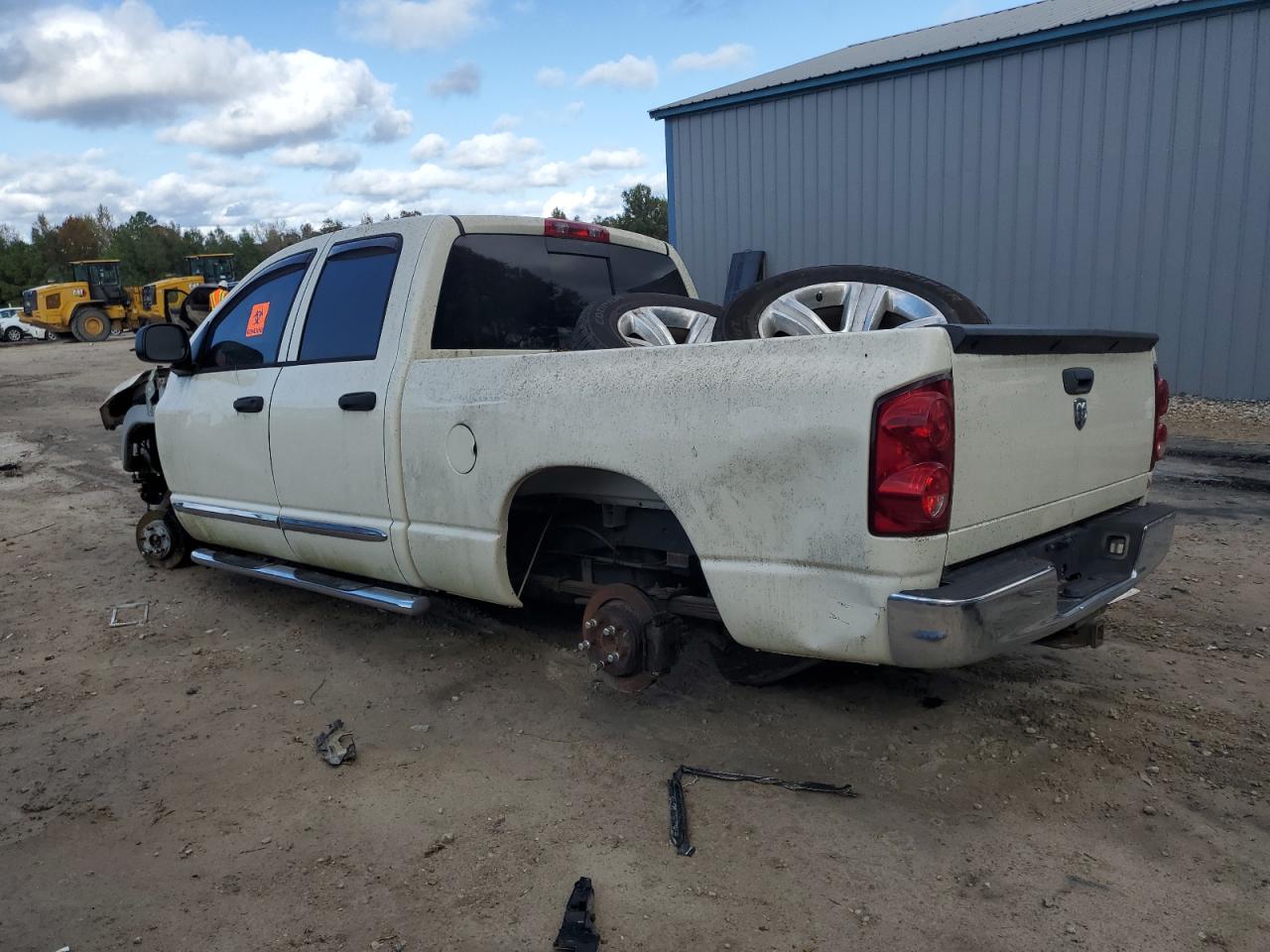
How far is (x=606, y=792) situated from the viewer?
3.23 metres

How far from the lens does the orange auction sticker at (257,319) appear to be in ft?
16.2

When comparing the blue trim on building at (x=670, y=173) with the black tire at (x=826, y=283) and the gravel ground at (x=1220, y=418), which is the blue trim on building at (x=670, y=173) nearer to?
the gravel ground at (x=1220, y=418)

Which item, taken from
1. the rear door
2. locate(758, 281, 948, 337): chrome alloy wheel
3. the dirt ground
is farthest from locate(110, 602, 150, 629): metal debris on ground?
locate(758, 281, 948, 337): chrome alloy wheel

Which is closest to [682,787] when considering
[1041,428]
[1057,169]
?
[1041,428]

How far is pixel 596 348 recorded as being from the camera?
146 inches

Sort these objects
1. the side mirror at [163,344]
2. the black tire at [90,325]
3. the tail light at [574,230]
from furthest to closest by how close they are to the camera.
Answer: the black tire at [90,325], the side mirror at [163,344], the tail light at [574,230]

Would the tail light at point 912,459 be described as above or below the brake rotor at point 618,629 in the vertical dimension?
above

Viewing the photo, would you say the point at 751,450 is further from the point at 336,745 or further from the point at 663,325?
the point at 336,745

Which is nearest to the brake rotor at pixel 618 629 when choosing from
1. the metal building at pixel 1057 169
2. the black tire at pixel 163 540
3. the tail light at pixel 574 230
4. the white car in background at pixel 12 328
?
the tail light at pixel 574 230

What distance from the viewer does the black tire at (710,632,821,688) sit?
3.59m

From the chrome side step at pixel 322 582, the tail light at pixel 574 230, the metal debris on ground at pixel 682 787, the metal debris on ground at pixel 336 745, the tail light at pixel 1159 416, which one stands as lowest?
the metal debris on ground at pixel 336 745

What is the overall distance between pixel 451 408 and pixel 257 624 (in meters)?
2.13

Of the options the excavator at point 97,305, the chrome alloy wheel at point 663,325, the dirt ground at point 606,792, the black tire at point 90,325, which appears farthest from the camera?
the black tire at point 90,325

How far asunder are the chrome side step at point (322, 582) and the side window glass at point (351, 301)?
1046mm
